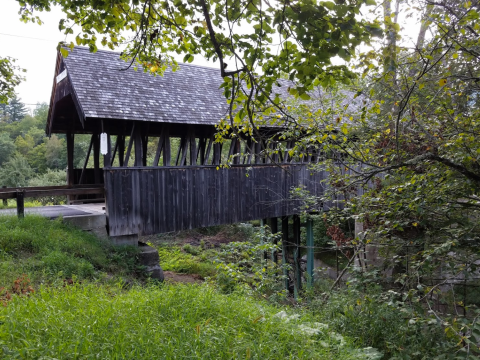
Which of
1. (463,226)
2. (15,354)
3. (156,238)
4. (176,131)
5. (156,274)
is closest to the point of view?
(15,354)

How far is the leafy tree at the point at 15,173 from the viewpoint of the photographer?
24.2m

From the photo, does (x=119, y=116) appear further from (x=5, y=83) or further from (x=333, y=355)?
(x=333, y=355)

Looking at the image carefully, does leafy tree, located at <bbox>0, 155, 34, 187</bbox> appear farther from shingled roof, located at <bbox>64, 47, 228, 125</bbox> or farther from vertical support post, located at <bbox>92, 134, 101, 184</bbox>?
shingled roof, located at <bbox>64, 47, 228, 125</bbox>

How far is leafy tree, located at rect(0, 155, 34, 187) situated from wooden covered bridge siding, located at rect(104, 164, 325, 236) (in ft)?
68.3

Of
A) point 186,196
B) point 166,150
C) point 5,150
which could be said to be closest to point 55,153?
point 5,150

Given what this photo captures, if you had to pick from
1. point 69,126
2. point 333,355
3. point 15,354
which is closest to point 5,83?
point 69,126

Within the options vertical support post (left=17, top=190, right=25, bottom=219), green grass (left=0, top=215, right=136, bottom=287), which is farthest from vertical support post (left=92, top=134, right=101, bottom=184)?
green grass (left=0, top=215, right=136, bottom=287)

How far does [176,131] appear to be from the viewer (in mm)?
11500

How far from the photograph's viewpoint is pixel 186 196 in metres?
8.66

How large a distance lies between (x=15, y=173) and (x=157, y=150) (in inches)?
815

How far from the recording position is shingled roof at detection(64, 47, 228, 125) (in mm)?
7633

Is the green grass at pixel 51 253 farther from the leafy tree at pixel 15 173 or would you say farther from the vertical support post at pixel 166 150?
the leafy tree at pixel 15 173

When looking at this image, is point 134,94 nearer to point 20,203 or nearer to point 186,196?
point 186,196

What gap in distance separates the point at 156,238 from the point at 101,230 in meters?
12.1
